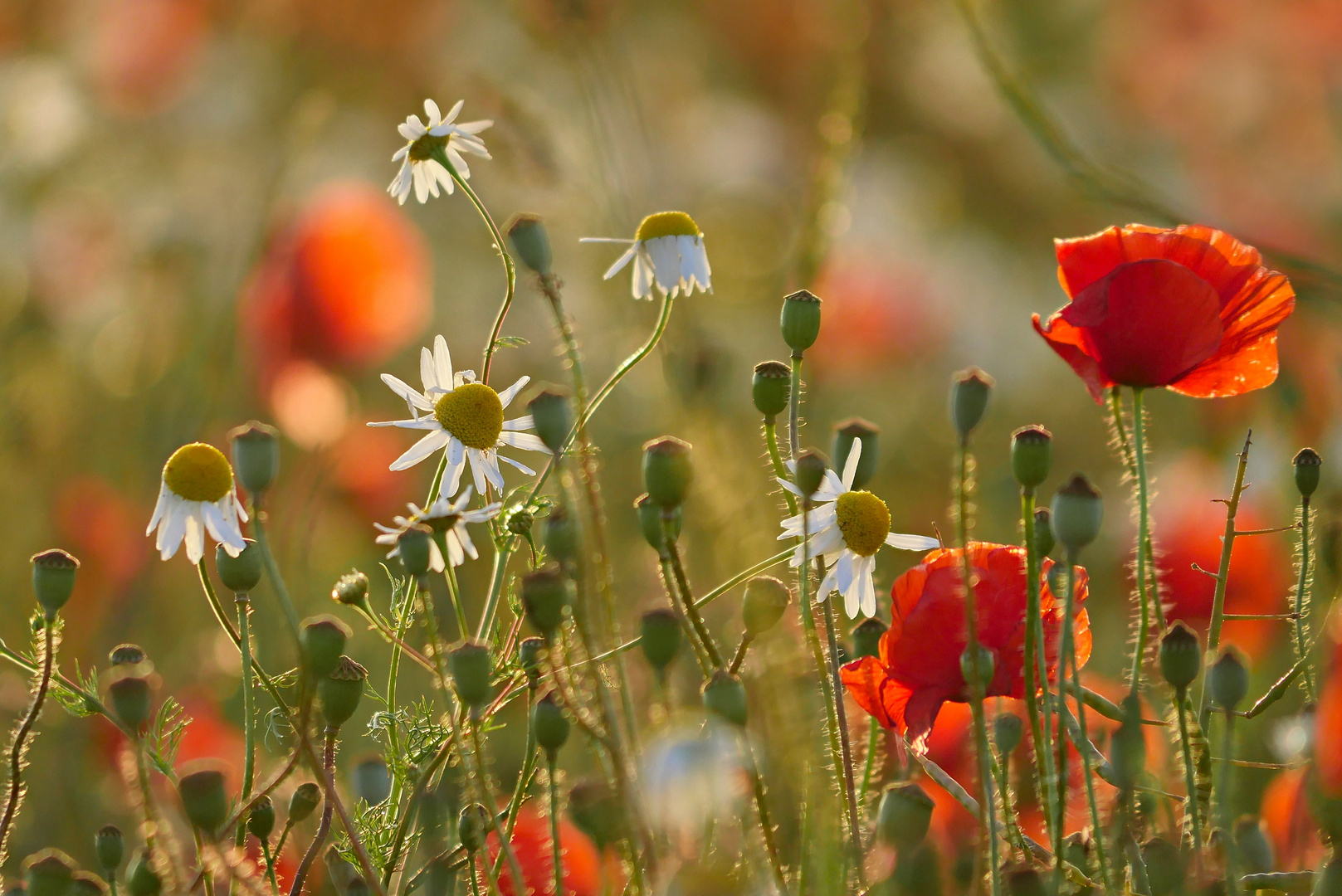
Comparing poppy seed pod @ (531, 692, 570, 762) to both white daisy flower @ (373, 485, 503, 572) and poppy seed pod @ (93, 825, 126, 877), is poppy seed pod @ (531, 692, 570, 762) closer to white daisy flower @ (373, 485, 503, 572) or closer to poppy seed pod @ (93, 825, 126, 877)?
white daisy flower @ (373, 485, 503, 572)

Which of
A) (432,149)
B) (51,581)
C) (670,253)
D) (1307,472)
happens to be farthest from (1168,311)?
(51,581)

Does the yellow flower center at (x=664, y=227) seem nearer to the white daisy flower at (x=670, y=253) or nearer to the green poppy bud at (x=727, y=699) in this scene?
the white daisy flower at (x=670, y=253)

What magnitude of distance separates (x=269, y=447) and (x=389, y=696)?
135 mm

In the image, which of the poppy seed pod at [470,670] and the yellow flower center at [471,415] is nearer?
the poppy seed pod at [470,670]

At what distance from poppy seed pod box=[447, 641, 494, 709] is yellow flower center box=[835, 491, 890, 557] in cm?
16

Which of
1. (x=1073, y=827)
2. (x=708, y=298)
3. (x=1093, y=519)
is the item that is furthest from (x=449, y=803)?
(x=708, y=298)

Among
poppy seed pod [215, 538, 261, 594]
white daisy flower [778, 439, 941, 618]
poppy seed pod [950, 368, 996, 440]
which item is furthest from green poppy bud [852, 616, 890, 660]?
poppy seed pod [215, 538, 261, 594]

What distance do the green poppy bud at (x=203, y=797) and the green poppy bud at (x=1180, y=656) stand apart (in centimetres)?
29

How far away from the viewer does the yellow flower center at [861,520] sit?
1.66 ft

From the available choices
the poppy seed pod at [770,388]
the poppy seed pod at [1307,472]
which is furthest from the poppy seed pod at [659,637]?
the poppy seed pod at [1307,472]

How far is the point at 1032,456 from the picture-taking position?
44 cm

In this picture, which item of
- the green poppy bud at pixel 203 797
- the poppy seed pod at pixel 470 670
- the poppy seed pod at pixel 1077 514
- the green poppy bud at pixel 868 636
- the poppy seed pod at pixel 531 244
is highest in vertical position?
the poppy seed pod at pixel 531 244

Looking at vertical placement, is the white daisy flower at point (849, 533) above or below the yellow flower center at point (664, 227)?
below

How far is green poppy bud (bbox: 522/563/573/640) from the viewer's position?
0.40 m
